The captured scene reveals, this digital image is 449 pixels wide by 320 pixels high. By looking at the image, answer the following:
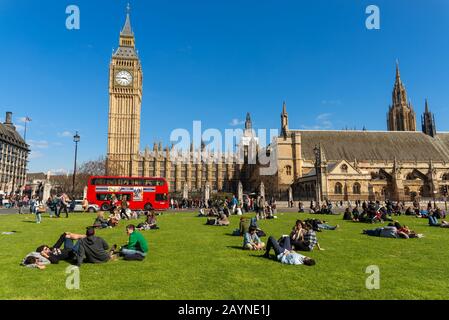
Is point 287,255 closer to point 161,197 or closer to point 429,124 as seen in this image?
point 161,197

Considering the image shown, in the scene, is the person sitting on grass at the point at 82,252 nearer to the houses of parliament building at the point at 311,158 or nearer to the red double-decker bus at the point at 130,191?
the red double-decker bus at the point at 130,191

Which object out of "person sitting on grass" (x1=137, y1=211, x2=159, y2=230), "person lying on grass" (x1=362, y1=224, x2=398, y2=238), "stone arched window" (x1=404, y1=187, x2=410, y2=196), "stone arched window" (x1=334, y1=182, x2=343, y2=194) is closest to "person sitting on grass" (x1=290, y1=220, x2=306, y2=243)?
"person lying on grass" (x1=362, y1=224, x2=398, y2=238)

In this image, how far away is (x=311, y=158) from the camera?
62531 mm

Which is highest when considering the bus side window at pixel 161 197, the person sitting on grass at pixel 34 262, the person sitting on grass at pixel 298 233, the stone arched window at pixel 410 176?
the stone arched window at pixel 410 176

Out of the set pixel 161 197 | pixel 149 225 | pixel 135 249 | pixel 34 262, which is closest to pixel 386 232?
pixel 135 249

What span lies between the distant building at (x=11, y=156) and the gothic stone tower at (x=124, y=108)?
2689 cm

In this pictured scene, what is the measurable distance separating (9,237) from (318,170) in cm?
3964

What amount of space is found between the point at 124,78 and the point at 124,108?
818cm

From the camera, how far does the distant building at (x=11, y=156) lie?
85.4 metres

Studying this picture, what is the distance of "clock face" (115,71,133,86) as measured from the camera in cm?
8493

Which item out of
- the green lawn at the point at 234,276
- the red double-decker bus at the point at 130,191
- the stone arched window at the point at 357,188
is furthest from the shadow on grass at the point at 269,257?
the stone arched window at the point at 357,188

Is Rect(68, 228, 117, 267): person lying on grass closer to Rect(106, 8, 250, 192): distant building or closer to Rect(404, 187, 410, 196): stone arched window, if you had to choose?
Rect(404, 187, 410, 196): stone arched window

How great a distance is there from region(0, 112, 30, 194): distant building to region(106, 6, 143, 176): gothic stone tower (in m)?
26.9

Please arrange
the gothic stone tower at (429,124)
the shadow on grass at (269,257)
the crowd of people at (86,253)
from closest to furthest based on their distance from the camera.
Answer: the crowd of people at (86,253) → the shadow on grass at (269,257) → the gothic stone tower at (429,124)
